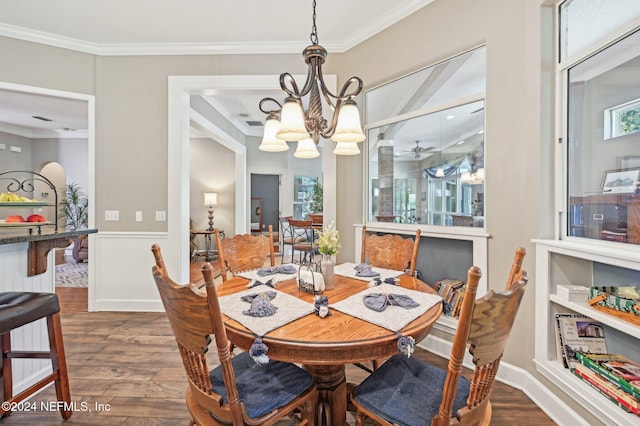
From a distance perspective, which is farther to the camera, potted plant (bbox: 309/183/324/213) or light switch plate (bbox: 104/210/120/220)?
potted plant (bbox: 309/183/324/213)

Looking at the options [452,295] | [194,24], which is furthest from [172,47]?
[452,295]

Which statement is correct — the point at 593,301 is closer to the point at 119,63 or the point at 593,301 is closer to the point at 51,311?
the point at 51,311

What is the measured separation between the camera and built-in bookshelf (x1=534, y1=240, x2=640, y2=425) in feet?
4.63

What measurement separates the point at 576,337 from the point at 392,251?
121cm

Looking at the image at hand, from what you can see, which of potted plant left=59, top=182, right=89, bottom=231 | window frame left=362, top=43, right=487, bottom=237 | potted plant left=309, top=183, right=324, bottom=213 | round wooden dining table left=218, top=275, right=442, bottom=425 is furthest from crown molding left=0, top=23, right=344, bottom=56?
potted plant left=59, top=182, right=89, bottom=231

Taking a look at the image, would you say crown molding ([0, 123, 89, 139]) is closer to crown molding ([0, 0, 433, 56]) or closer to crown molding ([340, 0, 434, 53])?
crown molding ([0, 0, 433, 56])

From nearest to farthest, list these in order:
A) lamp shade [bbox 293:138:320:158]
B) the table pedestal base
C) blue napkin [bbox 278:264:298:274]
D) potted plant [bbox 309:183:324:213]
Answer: the table pedestal base
blue napkin [bbox 278:264:298:274]
lamp shade [bbox 293:138:320:158]
potted plant [bbox 309:183:324:213]

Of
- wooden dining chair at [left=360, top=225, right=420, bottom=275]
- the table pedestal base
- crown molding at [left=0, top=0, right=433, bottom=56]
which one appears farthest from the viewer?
crown molding at [left=0, top=0, right=433, bottom=56]

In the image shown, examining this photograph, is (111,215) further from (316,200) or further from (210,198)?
(316,200)

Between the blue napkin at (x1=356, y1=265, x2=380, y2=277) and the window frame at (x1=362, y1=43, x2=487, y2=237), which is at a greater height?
the window frame at (x1=362, y1=43, x2=487, y2=237)

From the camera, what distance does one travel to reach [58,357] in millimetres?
1688

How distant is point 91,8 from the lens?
2.81 meters

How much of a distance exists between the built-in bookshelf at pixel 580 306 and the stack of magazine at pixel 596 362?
0.03 meters

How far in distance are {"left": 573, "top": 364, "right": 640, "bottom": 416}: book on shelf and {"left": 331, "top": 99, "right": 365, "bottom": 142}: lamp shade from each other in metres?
1.82
